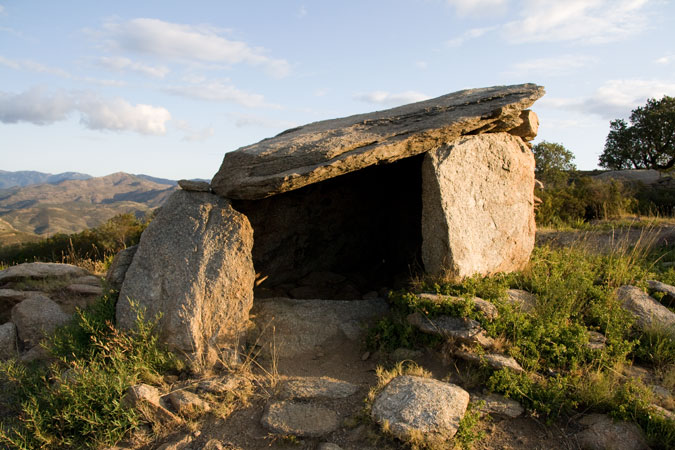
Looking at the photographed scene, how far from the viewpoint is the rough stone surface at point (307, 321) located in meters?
6.18

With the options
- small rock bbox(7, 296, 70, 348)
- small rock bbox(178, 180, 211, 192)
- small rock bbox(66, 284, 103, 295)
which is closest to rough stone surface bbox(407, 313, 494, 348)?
small rock bbox(178, 180, 211, 192)

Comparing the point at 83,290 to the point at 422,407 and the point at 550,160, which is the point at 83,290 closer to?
the point at 422,407

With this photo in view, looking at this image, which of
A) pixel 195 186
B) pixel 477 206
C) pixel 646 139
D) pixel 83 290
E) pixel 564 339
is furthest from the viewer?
pixel 646 139

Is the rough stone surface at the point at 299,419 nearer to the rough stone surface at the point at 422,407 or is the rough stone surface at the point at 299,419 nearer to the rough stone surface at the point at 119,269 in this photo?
the rough stone surface at the point at 422,407

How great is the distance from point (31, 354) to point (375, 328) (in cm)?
442

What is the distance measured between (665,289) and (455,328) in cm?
344

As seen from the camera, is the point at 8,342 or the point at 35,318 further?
the point at 35,318

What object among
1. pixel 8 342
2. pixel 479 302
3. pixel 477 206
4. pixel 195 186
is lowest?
pixel 8 342

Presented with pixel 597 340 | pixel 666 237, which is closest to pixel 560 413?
pixel 597 340

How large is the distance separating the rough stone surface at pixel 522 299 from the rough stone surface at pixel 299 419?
273cm

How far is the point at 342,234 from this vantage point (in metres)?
9.29

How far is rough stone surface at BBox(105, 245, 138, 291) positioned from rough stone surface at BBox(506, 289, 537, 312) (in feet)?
16.3

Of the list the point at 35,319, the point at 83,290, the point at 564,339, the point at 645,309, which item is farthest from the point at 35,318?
the point at 645,309

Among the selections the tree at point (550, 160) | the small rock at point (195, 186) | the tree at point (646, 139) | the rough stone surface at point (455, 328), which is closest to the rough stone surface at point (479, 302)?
the rough stone surface at point (455, 328)
